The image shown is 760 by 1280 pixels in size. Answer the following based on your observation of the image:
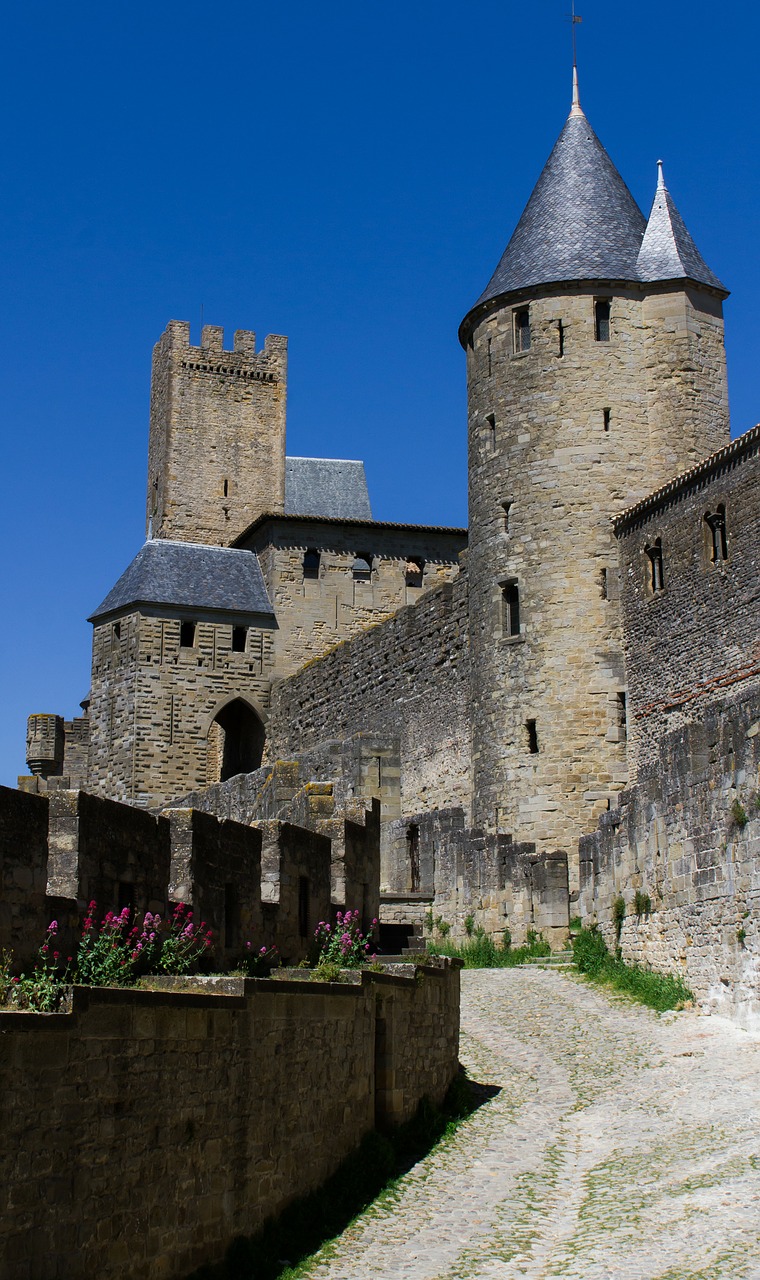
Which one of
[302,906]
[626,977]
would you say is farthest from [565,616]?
[302,906]

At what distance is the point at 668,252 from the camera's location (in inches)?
1019

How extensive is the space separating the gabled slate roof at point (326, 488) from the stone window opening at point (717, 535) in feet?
81.4

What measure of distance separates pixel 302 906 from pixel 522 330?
47.0 ft

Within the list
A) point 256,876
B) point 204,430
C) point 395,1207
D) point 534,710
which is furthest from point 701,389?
point 204,430

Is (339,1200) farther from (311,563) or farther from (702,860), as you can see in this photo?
(311,563)

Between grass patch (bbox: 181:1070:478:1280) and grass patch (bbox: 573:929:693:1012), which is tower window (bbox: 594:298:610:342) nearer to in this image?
grass patch (bbox: 573:929:693:1012)

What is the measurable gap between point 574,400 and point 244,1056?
1767cm

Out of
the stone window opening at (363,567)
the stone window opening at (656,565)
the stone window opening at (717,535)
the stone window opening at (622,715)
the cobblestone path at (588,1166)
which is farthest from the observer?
the stone window opening at (363,567)

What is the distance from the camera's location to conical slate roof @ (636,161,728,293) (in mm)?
25594

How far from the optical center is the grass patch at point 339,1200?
27.7 ft

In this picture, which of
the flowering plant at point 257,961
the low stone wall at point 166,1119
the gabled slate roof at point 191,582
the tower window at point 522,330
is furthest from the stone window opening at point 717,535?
the gabled slate roof at point 191,582

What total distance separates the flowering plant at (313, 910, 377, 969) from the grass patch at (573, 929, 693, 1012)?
3340 millimetres

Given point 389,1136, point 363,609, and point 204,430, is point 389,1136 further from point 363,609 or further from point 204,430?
point 204,430

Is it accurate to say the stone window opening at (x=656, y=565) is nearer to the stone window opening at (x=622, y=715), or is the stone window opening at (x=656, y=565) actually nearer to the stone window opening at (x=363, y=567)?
the stone window opening at (x=622, y=715)
